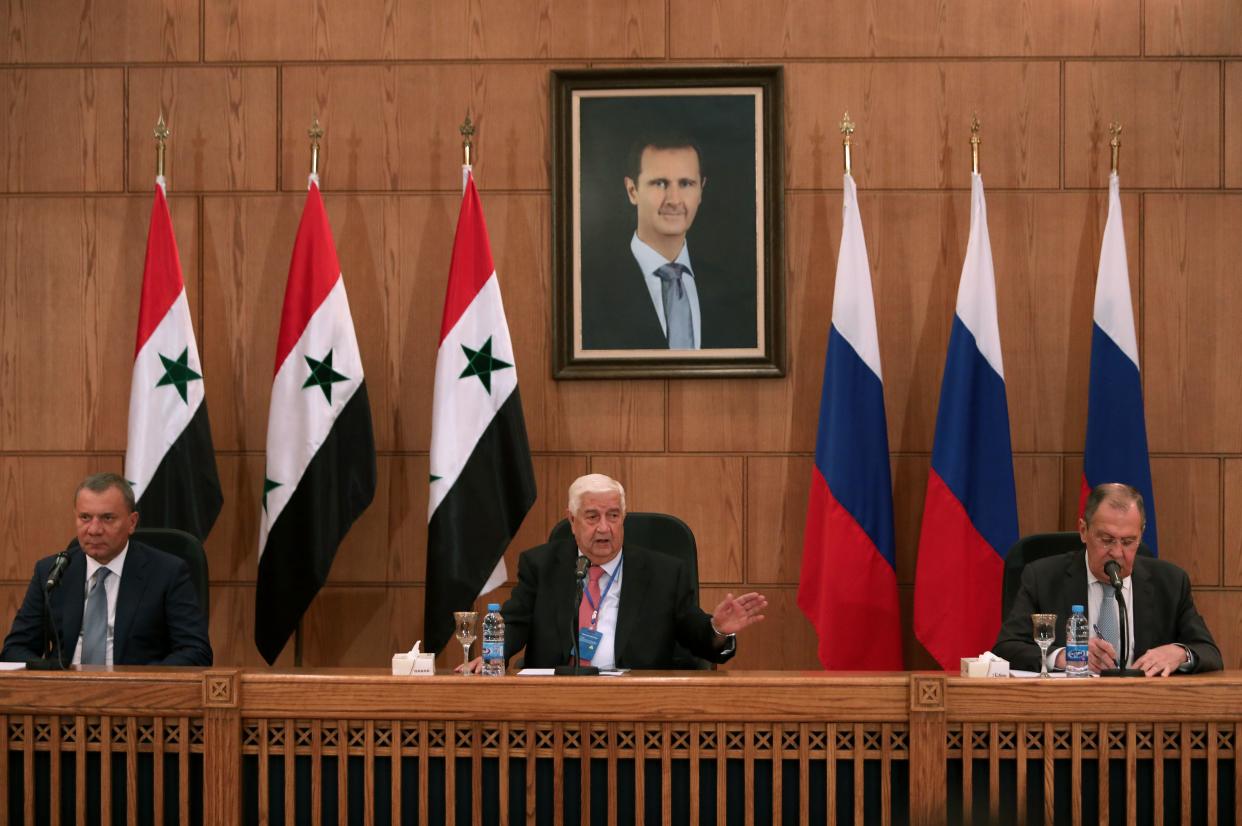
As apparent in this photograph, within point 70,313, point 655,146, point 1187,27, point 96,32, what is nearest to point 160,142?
point 96,32

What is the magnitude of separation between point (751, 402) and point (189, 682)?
2.69m

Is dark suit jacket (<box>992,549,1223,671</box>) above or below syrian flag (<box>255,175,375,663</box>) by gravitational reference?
below

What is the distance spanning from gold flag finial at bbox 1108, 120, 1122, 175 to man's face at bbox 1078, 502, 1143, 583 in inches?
75.4

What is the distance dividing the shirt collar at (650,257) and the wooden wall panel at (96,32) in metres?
1.93

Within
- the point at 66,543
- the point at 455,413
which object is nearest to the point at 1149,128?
the point at 455,413

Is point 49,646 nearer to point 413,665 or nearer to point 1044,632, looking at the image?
point 413,665

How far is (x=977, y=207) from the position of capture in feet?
16.2

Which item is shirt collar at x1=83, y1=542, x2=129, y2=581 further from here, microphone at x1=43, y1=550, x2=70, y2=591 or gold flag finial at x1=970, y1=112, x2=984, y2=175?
gold flag finial at x1=970, y1=112, x2=984, y2=175

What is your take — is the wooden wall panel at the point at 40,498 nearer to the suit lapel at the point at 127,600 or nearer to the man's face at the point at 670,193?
the suit lapel at the point at 127,600

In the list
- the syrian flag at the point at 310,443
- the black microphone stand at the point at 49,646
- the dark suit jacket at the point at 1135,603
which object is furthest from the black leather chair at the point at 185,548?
the dark suit jacket at the point at 1135,603

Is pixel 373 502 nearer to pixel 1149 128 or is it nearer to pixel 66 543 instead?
pixel 66 543

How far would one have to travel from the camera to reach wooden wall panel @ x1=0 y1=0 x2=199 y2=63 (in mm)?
5223

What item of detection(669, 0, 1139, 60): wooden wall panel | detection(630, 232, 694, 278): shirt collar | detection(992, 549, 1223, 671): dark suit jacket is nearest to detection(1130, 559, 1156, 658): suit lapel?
detection(992, 549, 1223, 671): dark suit jacket

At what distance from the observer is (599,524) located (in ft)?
12.4
